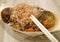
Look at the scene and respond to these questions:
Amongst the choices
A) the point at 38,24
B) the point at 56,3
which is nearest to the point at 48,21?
the point at 38,24

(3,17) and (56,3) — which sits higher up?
(56,3)

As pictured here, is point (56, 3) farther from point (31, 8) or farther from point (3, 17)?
point (3, 17)

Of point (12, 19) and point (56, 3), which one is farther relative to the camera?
point (56, 3)

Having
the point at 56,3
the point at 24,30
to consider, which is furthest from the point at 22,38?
the point at 56,3

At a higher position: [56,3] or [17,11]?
[56,3]

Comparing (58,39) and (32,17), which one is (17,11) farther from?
(58,39)

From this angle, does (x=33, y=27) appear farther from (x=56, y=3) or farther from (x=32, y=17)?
(x=56, y=3)

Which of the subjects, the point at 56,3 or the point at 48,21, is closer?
the point at 48,21
